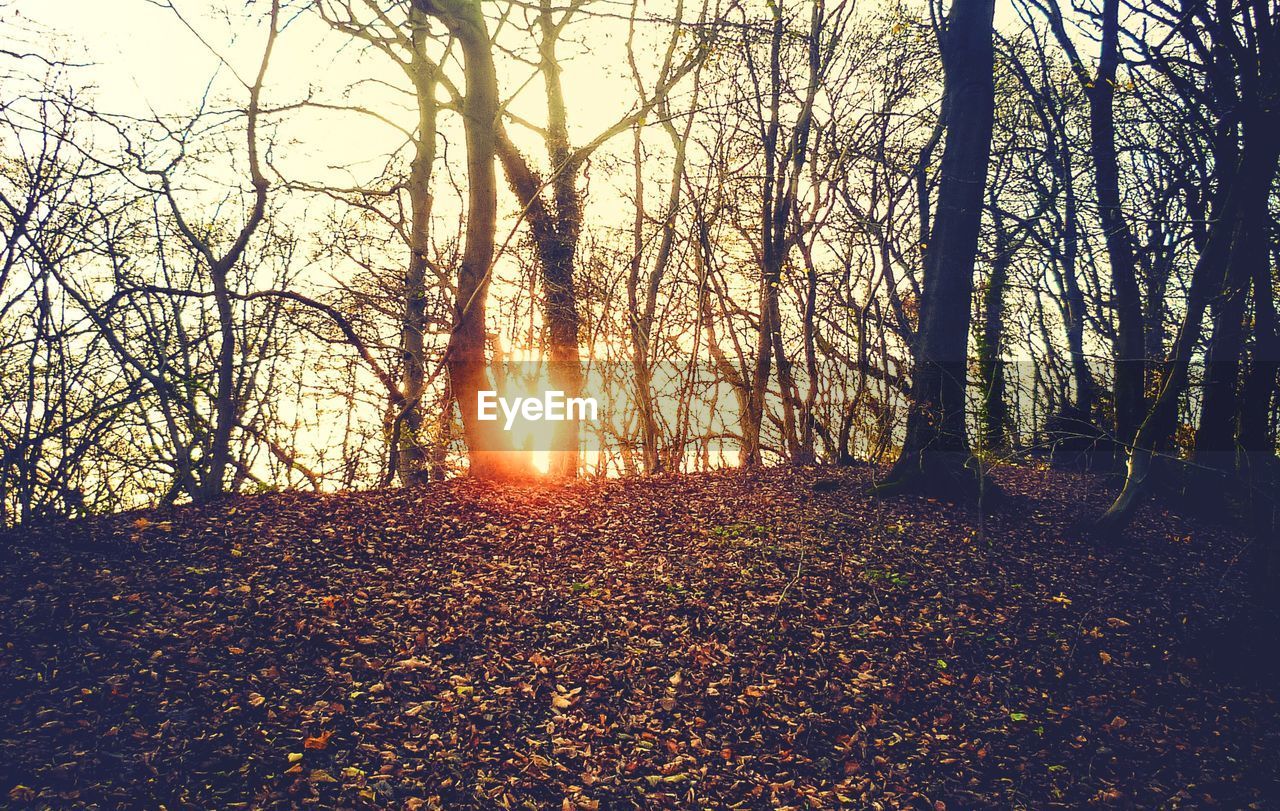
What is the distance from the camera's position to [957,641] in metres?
4.46

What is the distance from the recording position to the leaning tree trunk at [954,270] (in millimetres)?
6121

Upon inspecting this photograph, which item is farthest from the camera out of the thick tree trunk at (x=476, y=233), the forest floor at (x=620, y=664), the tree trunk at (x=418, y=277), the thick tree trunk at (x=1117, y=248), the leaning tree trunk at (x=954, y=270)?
the tree trunk at (x=418, y=277)

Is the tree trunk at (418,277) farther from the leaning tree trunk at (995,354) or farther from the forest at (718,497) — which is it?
the leaning tree trunk at (995,354)

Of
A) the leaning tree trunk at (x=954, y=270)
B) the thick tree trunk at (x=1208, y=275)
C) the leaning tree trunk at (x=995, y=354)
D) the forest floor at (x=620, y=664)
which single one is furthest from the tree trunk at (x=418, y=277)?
the thick tree trunk at (x=1208, y=275)

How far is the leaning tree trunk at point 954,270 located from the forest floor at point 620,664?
620mm

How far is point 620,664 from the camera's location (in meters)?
4.27

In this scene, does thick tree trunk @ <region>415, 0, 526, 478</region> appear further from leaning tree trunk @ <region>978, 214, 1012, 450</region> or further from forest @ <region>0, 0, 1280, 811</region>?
Result: leaning tree trunk @ <region>978, 214, 1012, 450</region>

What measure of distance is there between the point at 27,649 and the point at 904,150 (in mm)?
10290

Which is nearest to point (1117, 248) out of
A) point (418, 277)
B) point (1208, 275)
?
point (1208, 275)

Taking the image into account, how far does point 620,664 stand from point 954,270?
4419mm

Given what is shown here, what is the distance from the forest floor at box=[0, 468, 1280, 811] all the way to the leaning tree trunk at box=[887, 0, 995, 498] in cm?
62

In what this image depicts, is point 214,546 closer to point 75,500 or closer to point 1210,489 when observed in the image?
point 75,500

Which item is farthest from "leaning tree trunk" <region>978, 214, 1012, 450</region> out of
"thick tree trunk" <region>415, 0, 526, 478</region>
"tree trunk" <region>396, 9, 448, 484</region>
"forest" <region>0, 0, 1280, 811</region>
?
"tree trunk" <region>396, 9, 448, 484</region>

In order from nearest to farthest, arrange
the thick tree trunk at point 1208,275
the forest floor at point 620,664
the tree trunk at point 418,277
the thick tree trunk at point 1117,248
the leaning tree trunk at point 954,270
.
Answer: the forest floor at point 620,664 < the thick tree trunk at point 1208,275 < the leaning tree trunk at point 954,270 < the thick tree trunk at point 1117,248 < the tree trunk at point 418,277
